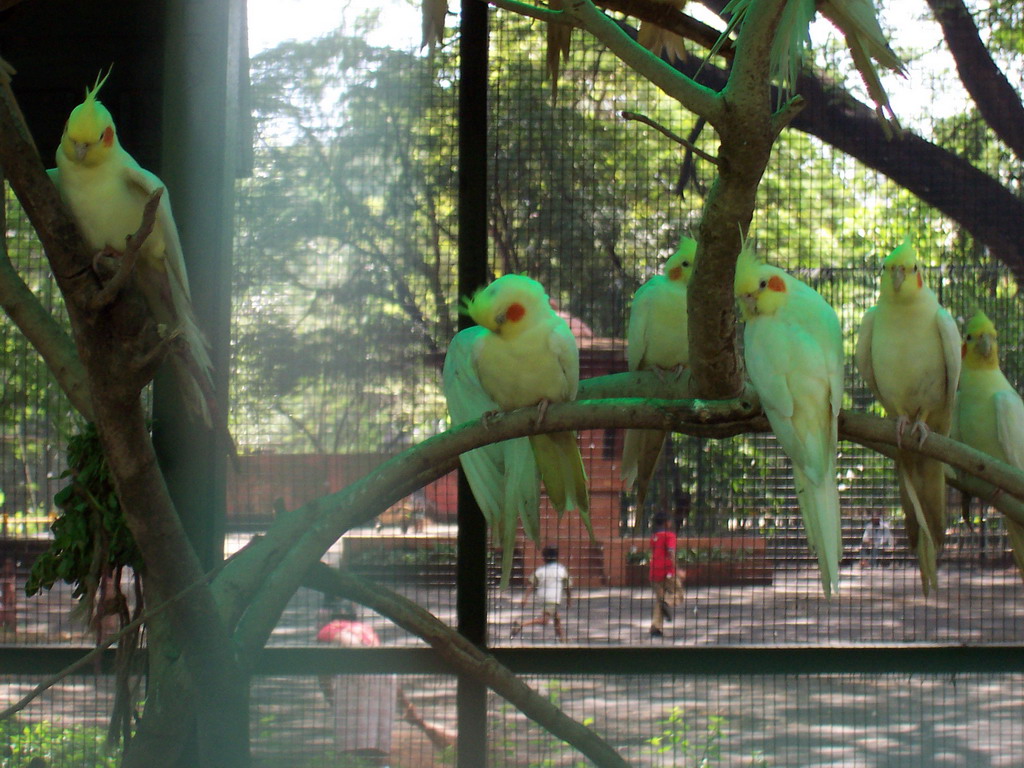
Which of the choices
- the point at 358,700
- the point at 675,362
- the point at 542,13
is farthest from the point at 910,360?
the point at 358,700

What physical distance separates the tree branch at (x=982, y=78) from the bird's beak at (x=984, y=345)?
0.42 m

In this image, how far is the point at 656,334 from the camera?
147 centimetres

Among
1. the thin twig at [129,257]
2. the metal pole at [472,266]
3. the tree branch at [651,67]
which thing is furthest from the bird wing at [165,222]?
the tree branch at [651,67]

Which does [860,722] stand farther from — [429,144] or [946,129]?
[429,144]

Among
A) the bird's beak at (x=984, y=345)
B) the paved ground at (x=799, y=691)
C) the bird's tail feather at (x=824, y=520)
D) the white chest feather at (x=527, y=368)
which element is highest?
the bird's beak at (x=984, y=345)

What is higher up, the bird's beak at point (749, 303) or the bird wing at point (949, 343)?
the bird's beak at point (749, 303)

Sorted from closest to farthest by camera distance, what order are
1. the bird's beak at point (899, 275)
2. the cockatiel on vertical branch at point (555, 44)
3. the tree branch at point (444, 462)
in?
the tree branch at point (444, 462) → the bird's beak at point (899, 275) → the cockatiel on vertical branch at point (555, 44)

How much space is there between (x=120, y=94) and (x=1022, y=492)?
1.51 metres

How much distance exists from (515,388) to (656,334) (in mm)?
320

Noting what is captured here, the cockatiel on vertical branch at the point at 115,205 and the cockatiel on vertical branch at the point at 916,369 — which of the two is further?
the cockatiel on vertical branch at the point at 916,369

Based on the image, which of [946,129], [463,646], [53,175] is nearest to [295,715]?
[463,646]

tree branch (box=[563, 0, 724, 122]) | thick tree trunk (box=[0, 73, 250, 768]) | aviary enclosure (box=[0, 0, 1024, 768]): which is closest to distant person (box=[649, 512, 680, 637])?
aviary enclosure (box=[0, 0, 1024, 768])

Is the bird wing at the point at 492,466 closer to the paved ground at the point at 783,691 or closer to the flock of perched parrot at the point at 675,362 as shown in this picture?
the flock of perched parrot at the point at 675,362

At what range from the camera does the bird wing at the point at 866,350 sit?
1372 mm
